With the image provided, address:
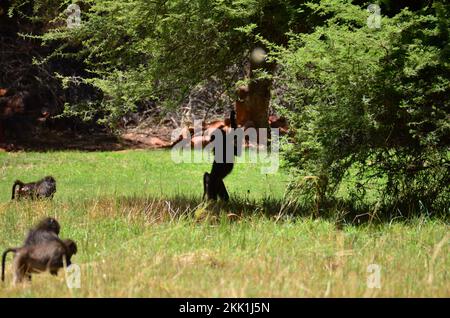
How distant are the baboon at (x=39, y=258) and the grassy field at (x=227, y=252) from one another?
5.0 inches

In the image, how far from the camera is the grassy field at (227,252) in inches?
243

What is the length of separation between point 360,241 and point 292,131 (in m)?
3.11

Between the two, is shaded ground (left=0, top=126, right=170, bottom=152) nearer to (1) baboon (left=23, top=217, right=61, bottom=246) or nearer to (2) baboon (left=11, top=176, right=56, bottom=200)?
(2) baboon (left=11, top=176, right=56, bottom=200)

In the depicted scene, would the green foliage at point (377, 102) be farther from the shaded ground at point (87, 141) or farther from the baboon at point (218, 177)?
the shaded ground at point (87, 141)

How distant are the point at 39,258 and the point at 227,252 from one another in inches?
80.8

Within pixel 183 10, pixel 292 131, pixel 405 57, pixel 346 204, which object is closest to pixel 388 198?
pixel 346 204

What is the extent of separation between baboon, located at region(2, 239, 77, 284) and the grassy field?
13cm

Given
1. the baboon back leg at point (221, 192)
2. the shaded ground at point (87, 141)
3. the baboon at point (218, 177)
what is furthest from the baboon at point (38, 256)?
the shaded ground at point (87, 141)

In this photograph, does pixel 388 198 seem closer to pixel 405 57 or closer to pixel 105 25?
pixel 405 57

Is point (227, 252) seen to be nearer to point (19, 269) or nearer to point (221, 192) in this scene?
point (19, 269)

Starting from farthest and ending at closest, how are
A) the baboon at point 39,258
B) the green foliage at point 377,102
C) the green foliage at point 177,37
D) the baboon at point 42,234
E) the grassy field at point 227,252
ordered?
the green foliage at point 177,37, the green foliage at point 377,102, the baboon at point 42,234, the baboon at point 39,258, the grassy field at point 227,252
